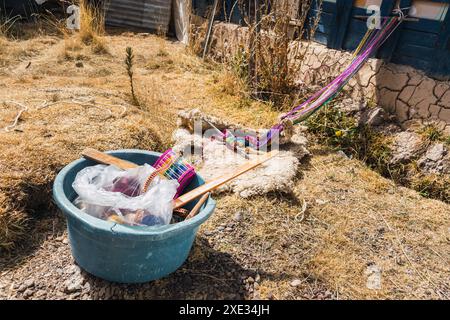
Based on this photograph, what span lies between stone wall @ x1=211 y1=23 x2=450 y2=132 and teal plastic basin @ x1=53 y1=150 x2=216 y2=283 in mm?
2752

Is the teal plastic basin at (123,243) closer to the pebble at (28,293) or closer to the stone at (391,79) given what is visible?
the pebble at (28,293)

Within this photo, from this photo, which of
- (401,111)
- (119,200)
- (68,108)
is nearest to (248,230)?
(119,200)

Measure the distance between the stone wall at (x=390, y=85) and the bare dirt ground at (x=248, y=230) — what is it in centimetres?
86

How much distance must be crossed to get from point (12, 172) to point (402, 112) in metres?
3.53

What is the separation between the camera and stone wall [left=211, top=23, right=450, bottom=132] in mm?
3566

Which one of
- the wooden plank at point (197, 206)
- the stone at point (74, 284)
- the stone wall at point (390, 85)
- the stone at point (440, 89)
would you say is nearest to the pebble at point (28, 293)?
the stone at point (74, 284)

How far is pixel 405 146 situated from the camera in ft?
11.8

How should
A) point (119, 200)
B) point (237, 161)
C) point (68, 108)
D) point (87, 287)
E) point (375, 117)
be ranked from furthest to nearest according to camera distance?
1. point (375, 117)
2. point (68, 108)
3. point (237, 161)
4. point (87, 287)
5. point (119, 200)

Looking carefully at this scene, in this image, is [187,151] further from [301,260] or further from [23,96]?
[23,96]

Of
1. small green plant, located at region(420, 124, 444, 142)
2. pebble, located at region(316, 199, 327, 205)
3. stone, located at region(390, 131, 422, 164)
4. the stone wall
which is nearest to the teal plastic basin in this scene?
pebble, located at region(316, 199, 327, 205)

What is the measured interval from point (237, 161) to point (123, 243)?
1.65 metres

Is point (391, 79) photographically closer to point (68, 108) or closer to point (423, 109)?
point (423, 109)

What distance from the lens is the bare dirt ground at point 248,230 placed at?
6.49 feet

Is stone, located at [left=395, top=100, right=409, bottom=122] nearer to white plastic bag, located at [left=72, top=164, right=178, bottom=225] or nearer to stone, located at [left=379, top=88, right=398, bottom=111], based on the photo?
stone, located at [left=379, top=88, right=398, bottom=111]
